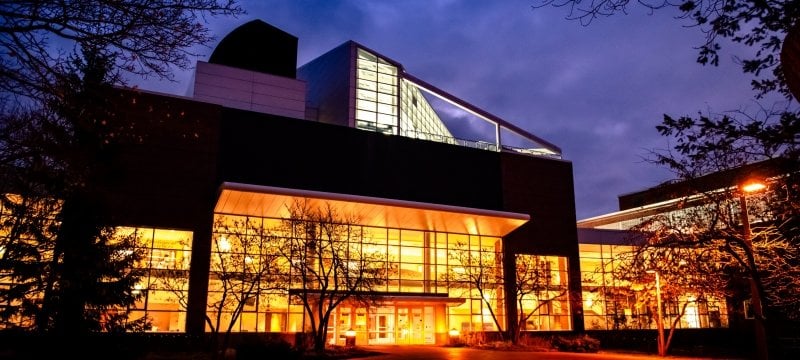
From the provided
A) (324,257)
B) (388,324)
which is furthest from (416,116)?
(324,257)

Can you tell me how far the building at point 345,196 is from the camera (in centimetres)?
3656

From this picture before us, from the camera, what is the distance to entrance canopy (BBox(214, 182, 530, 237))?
120 feet

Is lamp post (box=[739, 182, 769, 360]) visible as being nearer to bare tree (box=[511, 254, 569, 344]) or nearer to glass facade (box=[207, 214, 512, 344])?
glass facade (box=[207, 214, 512, 344])

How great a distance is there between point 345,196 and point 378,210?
3227 millimetres

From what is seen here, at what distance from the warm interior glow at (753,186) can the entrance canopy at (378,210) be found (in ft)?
89.2

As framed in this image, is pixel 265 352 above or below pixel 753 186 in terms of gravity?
below

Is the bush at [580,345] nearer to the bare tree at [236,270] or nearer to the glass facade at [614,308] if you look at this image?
the glass facade at [614,308]

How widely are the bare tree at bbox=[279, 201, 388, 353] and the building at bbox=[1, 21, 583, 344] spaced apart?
0.70 m

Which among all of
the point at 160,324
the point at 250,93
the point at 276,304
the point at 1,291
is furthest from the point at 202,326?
the point at 250,93

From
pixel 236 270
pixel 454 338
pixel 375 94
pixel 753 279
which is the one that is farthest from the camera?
pixel 375 94

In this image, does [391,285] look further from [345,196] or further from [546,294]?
[546,294]

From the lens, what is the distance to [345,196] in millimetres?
38094

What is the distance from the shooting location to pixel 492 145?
50.6m

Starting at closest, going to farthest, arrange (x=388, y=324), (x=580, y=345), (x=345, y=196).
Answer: (x=580, y=345), (x=345, y=196), (x=388, y=324)
